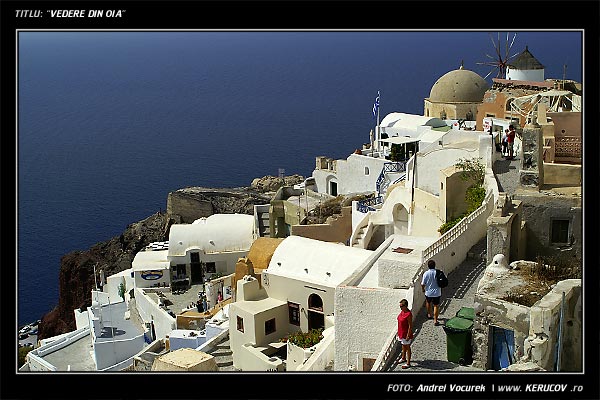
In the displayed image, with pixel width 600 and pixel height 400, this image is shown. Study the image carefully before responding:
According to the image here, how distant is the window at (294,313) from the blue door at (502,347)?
10780 mm

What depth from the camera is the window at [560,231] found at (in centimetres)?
1324

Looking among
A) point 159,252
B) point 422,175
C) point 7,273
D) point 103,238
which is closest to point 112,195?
point 103,238

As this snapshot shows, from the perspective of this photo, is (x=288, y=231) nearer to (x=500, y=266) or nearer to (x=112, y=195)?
(x=500, y=266)

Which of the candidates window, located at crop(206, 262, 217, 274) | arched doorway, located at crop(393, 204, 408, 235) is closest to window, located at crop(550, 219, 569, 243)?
arched doorway, located at crop(393, 204, 408, 235)

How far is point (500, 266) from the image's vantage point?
420 inches

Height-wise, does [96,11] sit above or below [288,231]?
above

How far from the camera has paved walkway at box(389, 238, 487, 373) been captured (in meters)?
10.1

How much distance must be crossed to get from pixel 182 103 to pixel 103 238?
220 ft

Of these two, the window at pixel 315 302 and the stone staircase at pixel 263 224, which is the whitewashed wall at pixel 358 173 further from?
the window at pixel 315 302

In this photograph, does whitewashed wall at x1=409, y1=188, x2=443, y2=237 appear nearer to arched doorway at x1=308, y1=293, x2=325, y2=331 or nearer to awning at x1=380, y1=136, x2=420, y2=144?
arched doorway at x1=308, y1=293, x2=325, y2=331

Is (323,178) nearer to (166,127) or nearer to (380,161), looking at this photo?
(380,161)

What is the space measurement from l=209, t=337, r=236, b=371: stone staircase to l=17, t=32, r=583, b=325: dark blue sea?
25.4ft

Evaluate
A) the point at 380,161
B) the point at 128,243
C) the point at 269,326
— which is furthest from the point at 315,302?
the point at 128,243

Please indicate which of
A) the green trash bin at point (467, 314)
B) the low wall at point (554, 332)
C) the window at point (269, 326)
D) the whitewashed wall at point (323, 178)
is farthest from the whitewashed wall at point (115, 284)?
the low wall at point (554, 332)
